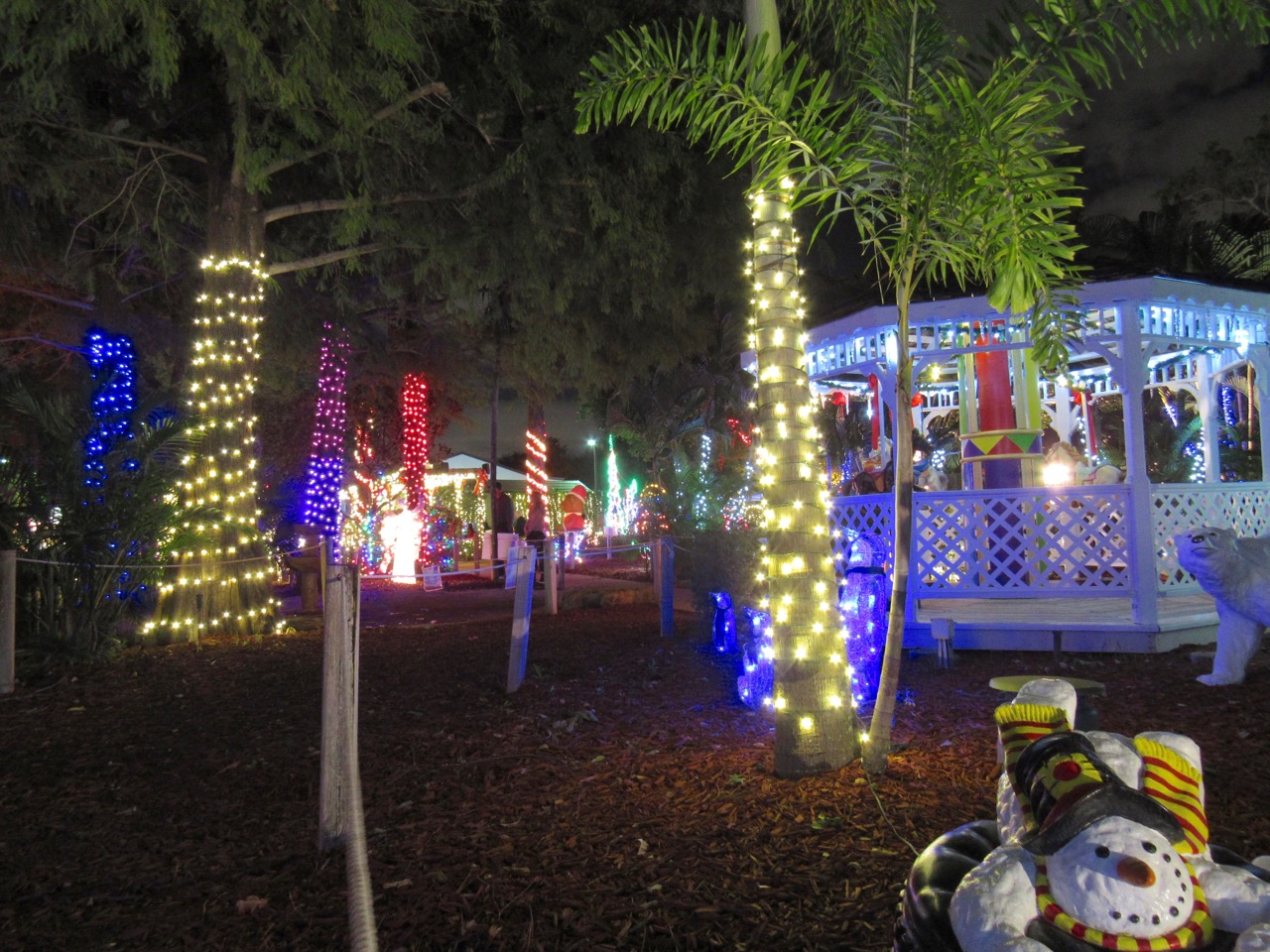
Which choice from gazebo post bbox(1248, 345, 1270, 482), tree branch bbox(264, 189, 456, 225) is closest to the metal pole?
tree branch bbox(264, 189, 456, 225)

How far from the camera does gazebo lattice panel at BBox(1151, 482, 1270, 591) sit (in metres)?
8.44

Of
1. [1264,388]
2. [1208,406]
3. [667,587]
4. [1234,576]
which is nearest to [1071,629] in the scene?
[1234,576]

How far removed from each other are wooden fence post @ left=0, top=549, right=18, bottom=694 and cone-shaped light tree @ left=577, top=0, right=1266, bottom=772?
6221mm

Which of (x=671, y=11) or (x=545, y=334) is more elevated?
(x=671, y=11)

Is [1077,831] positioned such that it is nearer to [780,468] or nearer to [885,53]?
[780,468]

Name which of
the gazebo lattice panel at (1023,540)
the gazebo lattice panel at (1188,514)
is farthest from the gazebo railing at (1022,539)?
the gazebo lattice panel at (1188,514)

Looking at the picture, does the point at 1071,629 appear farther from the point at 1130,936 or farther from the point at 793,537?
the point at 1130,936

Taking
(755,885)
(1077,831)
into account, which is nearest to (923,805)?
(755,885)

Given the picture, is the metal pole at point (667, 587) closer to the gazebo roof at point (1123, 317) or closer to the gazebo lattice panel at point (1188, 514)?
the gazebo roof at point (1123, 317)

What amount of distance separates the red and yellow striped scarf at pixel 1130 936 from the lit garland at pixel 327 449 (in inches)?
572

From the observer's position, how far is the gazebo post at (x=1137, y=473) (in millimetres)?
8008

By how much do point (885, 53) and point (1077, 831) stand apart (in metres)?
3.54

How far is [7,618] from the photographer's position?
276 inches

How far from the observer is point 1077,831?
1711mm
